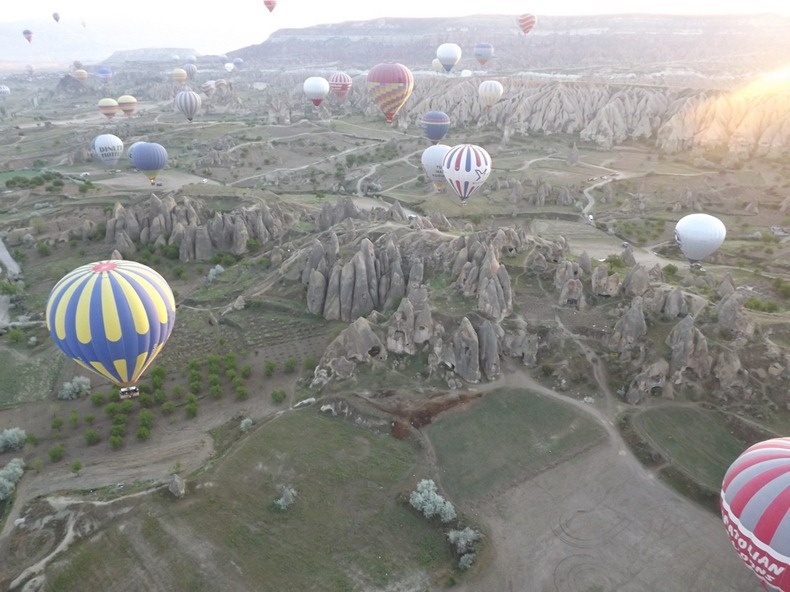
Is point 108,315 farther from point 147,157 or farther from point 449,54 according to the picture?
point 449,54

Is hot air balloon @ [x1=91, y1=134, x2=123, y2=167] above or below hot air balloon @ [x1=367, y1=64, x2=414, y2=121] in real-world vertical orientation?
below

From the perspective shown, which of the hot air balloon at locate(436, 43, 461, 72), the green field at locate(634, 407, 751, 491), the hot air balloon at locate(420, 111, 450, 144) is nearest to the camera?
the green field at locate(634, 407, 751, 491)

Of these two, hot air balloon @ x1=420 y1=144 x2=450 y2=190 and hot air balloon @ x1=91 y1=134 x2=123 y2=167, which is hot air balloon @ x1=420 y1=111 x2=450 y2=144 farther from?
hot air balloon @ x1=91 y1=134 x2=123 y2=167

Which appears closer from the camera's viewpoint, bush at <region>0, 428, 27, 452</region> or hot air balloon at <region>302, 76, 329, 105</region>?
bush at <region>0, 428, 27, 452</region>

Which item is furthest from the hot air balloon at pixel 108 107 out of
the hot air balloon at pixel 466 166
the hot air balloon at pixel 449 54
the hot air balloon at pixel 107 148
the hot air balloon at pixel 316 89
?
the hot air balloon at pixel 466 166

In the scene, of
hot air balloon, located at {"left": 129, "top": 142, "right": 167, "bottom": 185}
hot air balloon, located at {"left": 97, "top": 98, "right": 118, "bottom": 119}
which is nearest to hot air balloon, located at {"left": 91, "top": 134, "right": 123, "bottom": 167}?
hot air balloon, located at {"left": 129, "top": 142, "right": 167, "bottom": 185}

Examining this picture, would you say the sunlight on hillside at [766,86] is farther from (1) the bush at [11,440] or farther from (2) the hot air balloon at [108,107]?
(2) the hot air balloon at [108,107]

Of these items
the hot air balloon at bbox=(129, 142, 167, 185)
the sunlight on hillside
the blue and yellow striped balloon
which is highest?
the sunlight on hillside

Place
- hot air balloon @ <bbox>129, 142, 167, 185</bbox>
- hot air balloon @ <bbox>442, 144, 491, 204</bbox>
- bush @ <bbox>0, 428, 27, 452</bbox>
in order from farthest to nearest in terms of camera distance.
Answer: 1. hot air balloon @ <bbox>129, 142, 167, 185</bbox>
2. hot air balloon @ <bbox>442, 144, 491, 204</bbox>
3. bush @ <bbox>0, 428, 27, 452</bbox>
